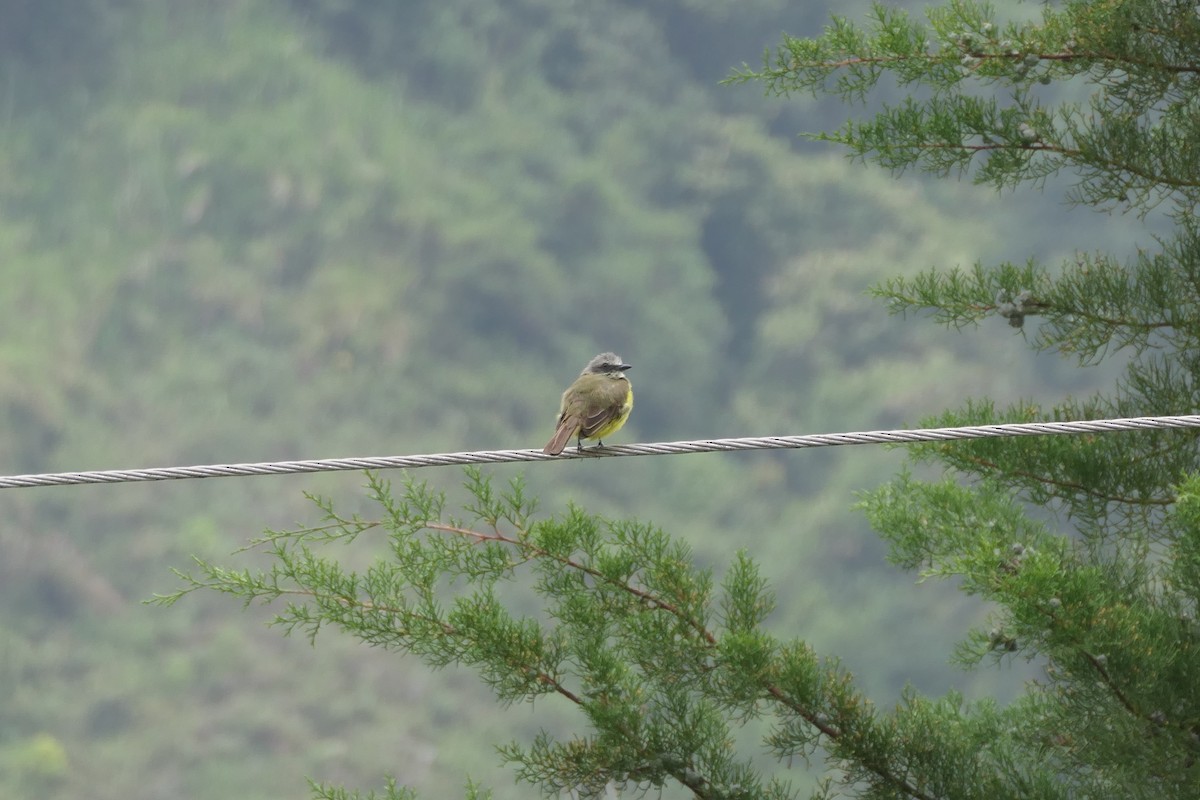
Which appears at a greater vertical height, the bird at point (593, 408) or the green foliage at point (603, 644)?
the bird at point (593, 408)

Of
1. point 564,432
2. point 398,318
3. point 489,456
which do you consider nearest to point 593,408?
point 564,432

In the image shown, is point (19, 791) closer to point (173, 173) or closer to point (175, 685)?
point (175, 685)

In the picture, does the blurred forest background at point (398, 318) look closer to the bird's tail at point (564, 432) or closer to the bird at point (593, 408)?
the bird at point (593, 408)

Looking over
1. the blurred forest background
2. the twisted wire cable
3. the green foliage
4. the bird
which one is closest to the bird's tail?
the bird

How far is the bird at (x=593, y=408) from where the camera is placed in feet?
21.2

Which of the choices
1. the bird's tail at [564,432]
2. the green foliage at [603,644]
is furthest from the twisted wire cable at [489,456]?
the green foliage at [603,644]

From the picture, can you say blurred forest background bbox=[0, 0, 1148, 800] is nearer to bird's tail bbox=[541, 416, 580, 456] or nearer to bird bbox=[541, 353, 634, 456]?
bird bbox=[541, 353, 634, 456]

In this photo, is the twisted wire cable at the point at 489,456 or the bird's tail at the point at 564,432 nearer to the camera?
the twisted wire cable at the point at 489,456

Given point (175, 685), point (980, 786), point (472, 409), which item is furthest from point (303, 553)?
point (472, 409)

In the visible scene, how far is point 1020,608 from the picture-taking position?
5.41 meters

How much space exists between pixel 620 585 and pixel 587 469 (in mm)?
38079

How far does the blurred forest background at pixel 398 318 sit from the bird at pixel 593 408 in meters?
31.5

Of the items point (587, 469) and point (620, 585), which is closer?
point (620, 585)

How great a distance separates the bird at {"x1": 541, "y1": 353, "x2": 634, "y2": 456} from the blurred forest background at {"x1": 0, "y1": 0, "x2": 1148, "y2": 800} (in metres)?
31.5
